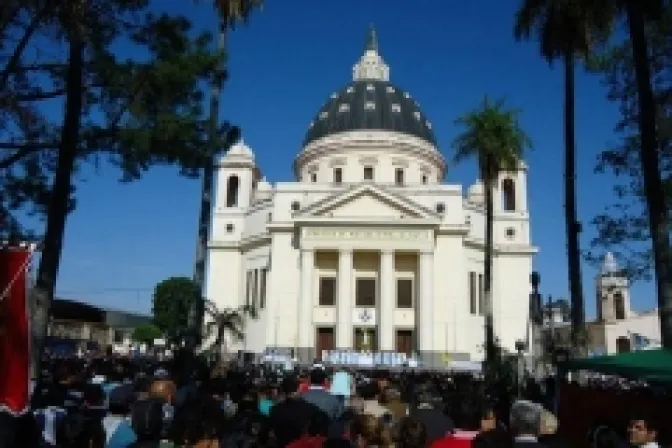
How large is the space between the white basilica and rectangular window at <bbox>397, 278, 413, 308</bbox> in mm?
84

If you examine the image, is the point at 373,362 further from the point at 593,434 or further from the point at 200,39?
the point at 593,434

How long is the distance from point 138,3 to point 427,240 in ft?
128

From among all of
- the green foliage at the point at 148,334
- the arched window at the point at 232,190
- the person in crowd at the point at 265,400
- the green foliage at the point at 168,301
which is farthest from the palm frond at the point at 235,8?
the green foliage at the point at 148,334

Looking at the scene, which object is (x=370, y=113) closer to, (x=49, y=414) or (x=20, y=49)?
(x=20, y=49)

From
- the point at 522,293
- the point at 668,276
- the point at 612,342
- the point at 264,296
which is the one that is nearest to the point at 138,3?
the point at 668,276

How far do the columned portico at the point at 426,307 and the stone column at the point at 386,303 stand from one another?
212cm

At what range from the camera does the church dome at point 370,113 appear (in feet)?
205

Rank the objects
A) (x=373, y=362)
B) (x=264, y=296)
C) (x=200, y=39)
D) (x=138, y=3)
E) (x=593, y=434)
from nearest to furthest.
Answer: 1. (x=593, y=434)
2. (x=138, y=3)
3. (x=200, y=39)
4. (x=373, y=362)
5. (x=264, y=296)

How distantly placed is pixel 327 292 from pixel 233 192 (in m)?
16.2

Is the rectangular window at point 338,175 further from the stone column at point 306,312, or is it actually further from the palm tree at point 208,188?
the palm tree at point 208,188

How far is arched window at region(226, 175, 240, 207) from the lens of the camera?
195 ft

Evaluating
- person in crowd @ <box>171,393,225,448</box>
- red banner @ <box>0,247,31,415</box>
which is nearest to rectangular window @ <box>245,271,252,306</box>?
red banner @ <box>0,247,31,415</box>

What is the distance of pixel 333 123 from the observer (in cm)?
6419

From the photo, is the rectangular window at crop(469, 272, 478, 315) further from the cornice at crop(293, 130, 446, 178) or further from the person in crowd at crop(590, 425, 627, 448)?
the person in crowd at crop(590, 425, 627, 448)
